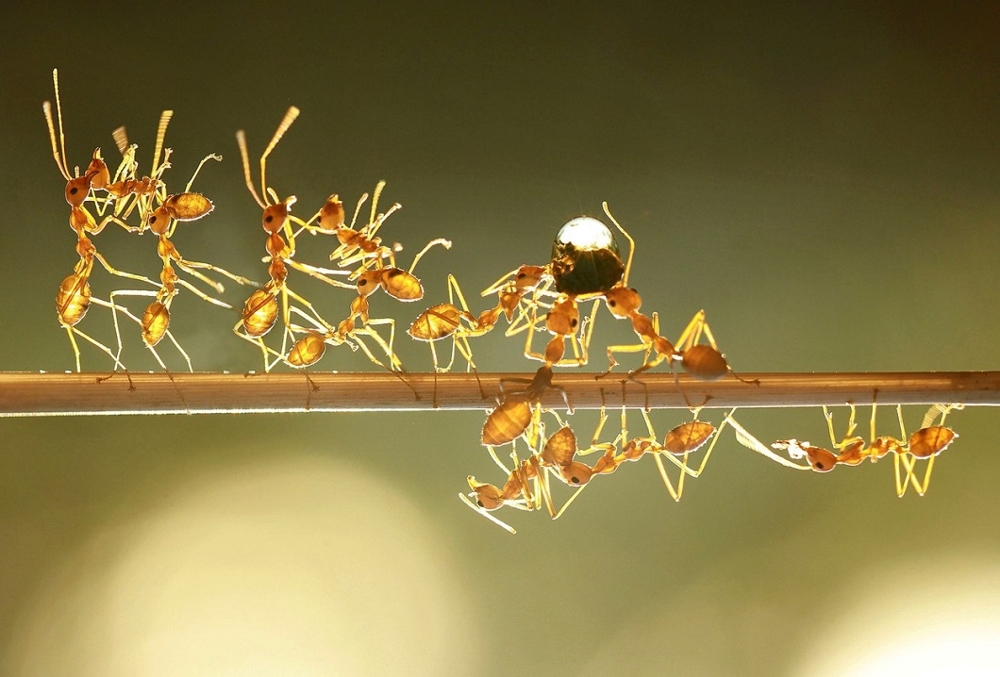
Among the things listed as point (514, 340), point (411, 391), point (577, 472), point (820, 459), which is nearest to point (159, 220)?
point (411, 391)

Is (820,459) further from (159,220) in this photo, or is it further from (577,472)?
(159,220)

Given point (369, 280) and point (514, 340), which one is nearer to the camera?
point (369, 280)

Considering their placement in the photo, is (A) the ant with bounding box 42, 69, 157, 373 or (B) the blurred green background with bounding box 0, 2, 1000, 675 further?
(B) the blurred green background with bounding box 0, 2, 1000, 675

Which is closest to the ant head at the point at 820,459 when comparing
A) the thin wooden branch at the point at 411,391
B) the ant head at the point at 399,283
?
the thin wooden branch at the point at 411,391

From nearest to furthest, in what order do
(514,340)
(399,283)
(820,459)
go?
(399,283) → (820,459) → (514,340)

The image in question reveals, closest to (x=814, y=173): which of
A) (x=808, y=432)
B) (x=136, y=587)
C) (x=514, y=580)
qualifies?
(x=808, y=432)

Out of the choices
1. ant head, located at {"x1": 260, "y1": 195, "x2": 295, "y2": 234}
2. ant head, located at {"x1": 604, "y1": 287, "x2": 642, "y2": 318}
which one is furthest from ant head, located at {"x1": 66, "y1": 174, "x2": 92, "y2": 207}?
ant head, located at {"x1": 604, "y1": 287, "x2": 642, "y2": 318}

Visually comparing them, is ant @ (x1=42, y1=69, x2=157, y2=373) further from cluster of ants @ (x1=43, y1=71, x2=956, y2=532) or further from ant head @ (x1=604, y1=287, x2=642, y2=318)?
ant head @ (x1=604, y1=287, x2=642, y2=318)
